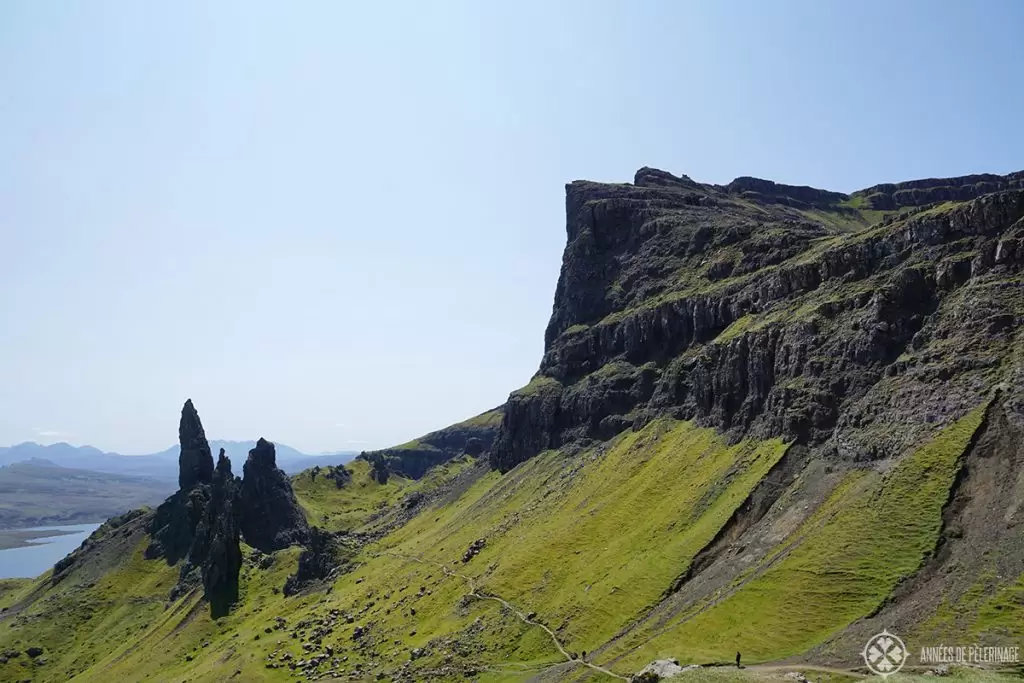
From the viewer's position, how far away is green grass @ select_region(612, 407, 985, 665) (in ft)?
223

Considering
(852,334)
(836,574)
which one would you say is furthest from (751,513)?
(852,334)

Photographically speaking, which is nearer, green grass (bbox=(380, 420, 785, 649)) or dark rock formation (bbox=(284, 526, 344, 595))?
green grass (bbox=(380, 420, 785, 649))

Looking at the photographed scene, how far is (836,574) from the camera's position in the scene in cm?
7256

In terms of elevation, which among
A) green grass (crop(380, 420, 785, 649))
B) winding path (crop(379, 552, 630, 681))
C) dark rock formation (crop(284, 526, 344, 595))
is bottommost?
dark rock formation (crop(284, 526, 344, 595))

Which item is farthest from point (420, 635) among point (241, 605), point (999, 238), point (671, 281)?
point (671, 281)

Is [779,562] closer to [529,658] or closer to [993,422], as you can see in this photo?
[993,422]

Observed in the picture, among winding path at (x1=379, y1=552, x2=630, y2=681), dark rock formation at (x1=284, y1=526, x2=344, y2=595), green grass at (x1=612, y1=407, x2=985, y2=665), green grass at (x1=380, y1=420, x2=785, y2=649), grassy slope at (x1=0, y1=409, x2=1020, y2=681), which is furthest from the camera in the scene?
dark rock formation at (x1=284, y1=526, x2=344, y2=595)

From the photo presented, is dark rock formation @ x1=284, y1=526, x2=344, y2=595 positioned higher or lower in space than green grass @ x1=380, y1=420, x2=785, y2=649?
lower

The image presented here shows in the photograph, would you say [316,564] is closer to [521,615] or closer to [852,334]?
[521,615]

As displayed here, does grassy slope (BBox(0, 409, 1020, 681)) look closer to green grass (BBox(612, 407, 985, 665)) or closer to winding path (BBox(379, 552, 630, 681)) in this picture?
green grass (BBox(612, 407, 985, 665))

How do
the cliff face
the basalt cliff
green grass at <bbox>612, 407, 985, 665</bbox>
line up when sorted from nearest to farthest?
1. green grass at <bbox>612, 407, 985, 665</bbox>
2. the basalt cliff
3. the cliff face

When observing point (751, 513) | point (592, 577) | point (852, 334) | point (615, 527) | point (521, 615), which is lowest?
point (521, 615)

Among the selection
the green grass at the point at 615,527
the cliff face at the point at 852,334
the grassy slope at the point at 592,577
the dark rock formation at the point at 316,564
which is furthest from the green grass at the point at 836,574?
the dark rock formation at the point at 316,564

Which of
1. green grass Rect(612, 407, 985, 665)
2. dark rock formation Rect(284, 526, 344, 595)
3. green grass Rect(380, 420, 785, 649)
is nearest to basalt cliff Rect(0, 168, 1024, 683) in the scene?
green grass Rect(612, 407, 985, 665)
